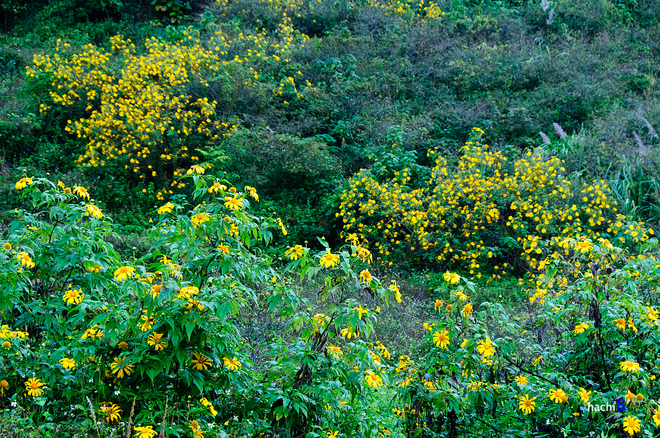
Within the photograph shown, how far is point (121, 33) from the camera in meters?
13.4

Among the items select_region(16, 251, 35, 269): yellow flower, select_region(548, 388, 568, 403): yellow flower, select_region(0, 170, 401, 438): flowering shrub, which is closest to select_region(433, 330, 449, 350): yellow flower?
select_region(0, 170, 401, 438): flowering shrub

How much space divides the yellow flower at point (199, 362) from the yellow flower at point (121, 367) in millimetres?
Result: 277

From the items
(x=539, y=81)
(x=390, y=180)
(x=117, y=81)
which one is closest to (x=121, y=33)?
(x=117, y=81)

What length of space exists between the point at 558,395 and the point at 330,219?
574cm

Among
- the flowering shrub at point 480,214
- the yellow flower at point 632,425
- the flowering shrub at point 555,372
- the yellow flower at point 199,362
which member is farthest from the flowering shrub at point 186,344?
the flowering shrub at point 480,214

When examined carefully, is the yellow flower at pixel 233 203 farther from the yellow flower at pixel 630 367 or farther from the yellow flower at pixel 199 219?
the yellow flower at pixel 630 367

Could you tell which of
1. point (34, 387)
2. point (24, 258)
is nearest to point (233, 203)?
point (24, 258)

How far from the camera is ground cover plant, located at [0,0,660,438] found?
2.49 m

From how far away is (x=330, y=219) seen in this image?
8102 mm

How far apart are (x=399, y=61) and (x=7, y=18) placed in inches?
435

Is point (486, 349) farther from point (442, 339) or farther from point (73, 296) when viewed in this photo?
point (73, 296)

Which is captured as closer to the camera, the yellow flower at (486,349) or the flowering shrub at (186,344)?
the flowering shrub at (186,344)

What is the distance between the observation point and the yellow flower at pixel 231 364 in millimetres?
2562

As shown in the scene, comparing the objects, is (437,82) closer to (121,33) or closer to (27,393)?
(121,33)
